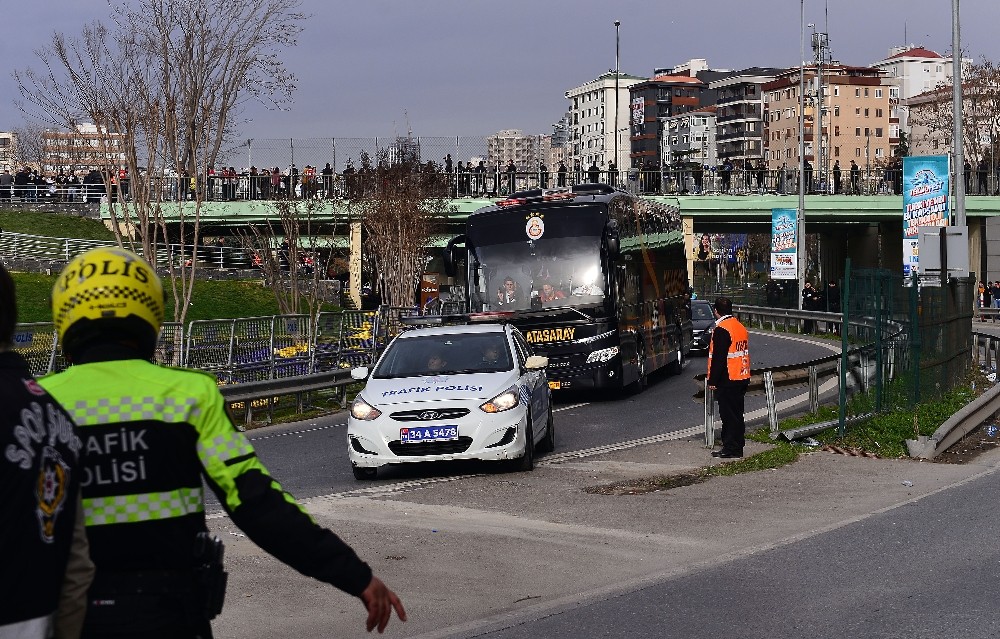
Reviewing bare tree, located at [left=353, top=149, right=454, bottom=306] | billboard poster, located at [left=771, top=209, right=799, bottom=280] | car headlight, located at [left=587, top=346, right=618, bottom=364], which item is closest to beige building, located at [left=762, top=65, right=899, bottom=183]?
bare tree, located at [left=353, top=149, right=454, bottom=306]

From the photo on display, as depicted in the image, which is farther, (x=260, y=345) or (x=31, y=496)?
(x=260, y=345)

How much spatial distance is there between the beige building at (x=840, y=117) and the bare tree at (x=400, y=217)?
4284 inches

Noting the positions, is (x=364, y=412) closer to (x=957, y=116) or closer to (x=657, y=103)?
(x=957, y=116)

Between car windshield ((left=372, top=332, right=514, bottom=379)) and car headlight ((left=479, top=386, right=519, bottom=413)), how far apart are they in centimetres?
92

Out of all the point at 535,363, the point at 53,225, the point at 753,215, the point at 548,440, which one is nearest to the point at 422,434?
the point at 535,363

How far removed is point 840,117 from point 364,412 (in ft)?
517

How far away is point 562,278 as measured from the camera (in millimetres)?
25109

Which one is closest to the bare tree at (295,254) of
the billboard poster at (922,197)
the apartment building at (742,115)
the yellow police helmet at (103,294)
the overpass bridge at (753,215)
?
the overpass bridge at (753,215)

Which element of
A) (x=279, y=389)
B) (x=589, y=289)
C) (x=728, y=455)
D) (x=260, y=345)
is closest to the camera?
(x=728, y=455)

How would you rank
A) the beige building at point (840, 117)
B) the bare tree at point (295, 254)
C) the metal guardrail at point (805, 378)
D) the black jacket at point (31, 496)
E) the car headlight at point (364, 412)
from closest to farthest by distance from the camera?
the black jacket at point (31, 496) → the car headlight at point (364, 412) → the metal guardrail at point (805, 378) → the bare tree at point (295, 254) → the beige building at point (840, 117)

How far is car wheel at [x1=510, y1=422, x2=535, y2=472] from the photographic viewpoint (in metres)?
15.1

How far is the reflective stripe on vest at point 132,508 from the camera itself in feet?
12.3

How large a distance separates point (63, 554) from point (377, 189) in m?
55.3

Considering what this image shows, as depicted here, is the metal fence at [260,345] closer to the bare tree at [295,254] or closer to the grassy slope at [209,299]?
the bare tree at [295,254]
